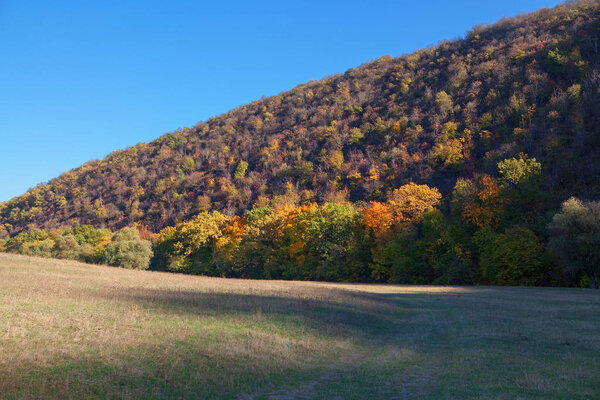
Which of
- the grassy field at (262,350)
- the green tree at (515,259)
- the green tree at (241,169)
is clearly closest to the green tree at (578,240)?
the green tree at (515,259)

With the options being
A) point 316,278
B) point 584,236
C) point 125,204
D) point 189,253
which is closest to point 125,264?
point 189,253

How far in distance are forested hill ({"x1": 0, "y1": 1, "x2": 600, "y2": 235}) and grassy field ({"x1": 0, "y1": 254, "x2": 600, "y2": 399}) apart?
62.9 metres

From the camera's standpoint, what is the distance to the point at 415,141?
132875mm

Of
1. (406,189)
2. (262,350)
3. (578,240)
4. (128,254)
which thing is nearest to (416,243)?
(406,189)

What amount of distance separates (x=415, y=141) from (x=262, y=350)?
12984cm

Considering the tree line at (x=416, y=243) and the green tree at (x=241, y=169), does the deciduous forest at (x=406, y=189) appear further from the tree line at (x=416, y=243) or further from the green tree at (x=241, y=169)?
the green tree at (x=241, y=169)

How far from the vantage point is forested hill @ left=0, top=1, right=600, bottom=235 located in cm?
9806

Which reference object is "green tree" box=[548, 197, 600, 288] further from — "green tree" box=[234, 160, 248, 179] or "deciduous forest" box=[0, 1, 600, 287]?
"green tree" box=[234, 160, 248, 179]

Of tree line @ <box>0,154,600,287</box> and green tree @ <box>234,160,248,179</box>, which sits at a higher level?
green tree @ <box>234,160,248,179</box>

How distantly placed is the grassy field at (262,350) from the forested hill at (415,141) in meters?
62.9

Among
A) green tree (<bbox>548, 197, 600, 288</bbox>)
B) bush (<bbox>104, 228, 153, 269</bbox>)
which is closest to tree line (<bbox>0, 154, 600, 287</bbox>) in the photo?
green tree (<bbox>548, 197, 600, 288</bbox>)

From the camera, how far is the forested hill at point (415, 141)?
98056 mm

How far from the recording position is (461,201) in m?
73.9

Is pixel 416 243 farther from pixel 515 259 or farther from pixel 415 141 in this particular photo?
pixel 415 141
